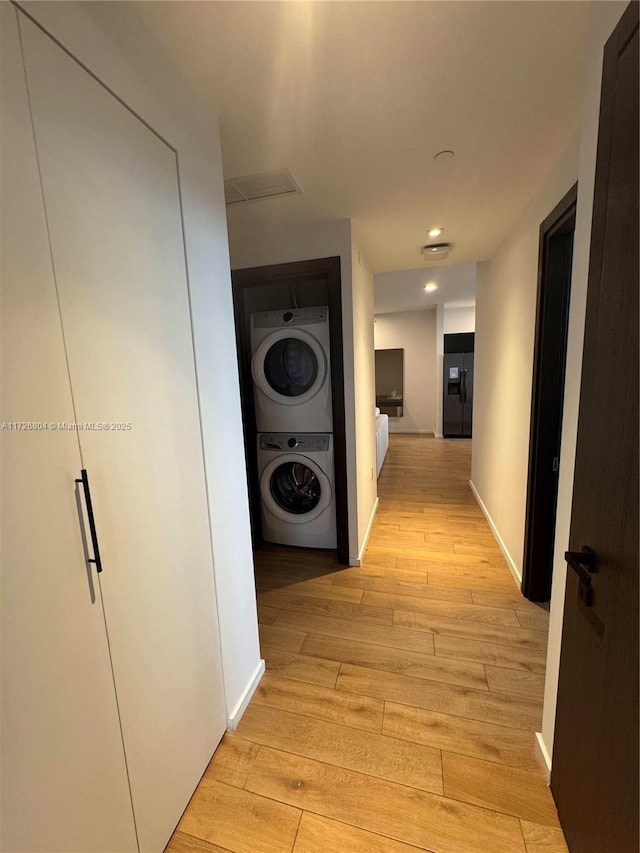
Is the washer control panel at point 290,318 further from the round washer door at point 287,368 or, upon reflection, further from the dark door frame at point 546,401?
the dark door frame at point 546,401

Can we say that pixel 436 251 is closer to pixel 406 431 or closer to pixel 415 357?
pixel 415 357

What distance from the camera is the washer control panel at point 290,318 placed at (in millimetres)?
2564

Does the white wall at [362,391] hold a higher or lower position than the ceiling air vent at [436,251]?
lower

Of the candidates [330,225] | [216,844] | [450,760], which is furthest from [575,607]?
[330,225]

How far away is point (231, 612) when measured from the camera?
1.47 m

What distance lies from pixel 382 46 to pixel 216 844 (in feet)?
8.45

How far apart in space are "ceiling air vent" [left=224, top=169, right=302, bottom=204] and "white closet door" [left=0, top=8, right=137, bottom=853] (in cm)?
117

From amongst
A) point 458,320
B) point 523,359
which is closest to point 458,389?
point 458,320

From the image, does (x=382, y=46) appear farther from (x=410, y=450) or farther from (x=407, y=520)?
(x=410, y=450)

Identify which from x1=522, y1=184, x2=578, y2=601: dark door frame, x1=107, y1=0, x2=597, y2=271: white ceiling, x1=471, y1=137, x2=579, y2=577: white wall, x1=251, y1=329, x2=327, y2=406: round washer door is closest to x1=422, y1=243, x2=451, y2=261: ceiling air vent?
x1=471, y1=137, x2=579, y2=577: white wall

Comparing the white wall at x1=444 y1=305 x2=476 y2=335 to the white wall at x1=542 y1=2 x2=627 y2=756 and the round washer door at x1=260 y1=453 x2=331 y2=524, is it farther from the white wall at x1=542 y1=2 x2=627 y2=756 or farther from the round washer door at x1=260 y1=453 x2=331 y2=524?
the white wall at x1=542 y1=2 x2=627 y2=756

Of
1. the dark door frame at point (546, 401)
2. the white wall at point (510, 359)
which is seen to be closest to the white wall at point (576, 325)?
the white wall at point (510, 359)

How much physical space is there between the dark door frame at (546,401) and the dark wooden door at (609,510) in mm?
1061

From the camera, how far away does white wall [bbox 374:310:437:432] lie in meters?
7.56
